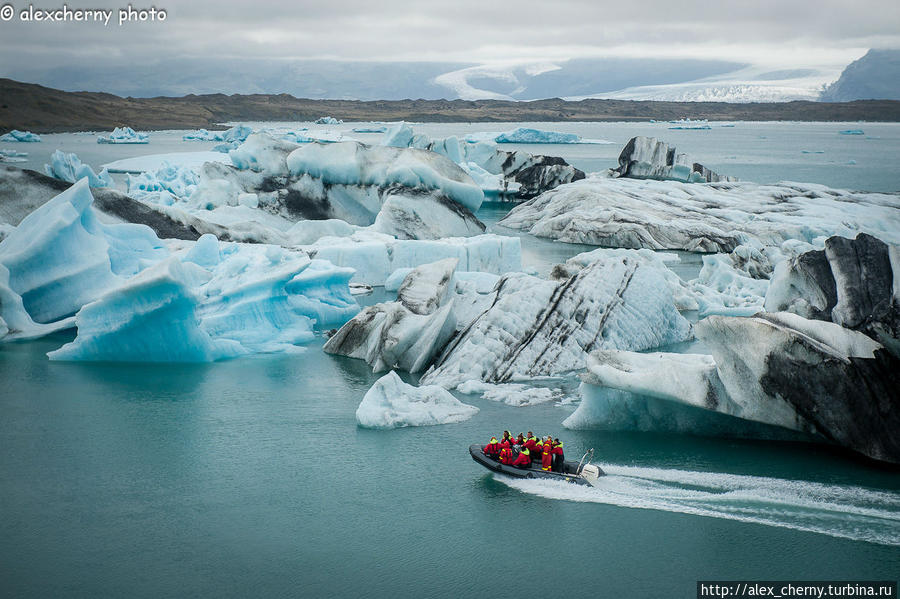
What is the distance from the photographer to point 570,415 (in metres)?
10.5

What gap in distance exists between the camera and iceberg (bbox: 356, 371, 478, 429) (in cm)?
1015

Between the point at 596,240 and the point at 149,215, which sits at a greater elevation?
the point at 149,215

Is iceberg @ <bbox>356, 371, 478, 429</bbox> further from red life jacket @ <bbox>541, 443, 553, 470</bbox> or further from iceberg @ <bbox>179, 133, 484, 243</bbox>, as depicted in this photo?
iceberg @ <bbox>179, 133, 484, 243</bbox>

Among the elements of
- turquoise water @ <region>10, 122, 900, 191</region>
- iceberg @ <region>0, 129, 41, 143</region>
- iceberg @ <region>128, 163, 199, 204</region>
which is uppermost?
iceberg @ <region>0, 129, 41, 143</region>

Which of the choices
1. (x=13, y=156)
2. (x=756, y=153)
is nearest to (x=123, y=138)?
(x=13, y=156)

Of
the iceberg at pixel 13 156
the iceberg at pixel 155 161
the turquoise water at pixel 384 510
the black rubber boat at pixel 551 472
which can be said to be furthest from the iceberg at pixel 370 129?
the black rubber boat at pixel 551 472

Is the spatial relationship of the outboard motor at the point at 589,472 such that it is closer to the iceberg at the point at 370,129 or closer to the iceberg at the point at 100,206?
the iceberg at the point at 100,206

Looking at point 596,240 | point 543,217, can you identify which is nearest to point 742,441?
point 596,240

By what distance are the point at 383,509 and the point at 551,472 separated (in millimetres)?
1806

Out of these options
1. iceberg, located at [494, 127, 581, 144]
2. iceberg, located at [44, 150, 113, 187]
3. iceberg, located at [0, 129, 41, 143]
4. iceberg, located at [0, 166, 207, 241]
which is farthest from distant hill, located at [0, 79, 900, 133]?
iceberg, located at [0, 166, 207, 241]

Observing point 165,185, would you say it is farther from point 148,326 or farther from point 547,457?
point 547,457

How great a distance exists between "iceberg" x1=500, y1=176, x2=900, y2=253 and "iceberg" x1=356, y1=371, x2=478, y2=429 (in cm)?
1597

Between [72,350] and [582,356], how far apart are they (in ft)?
27.0

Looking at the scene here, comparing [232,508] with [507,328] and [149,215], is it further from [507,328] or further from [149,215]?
[149,215]
